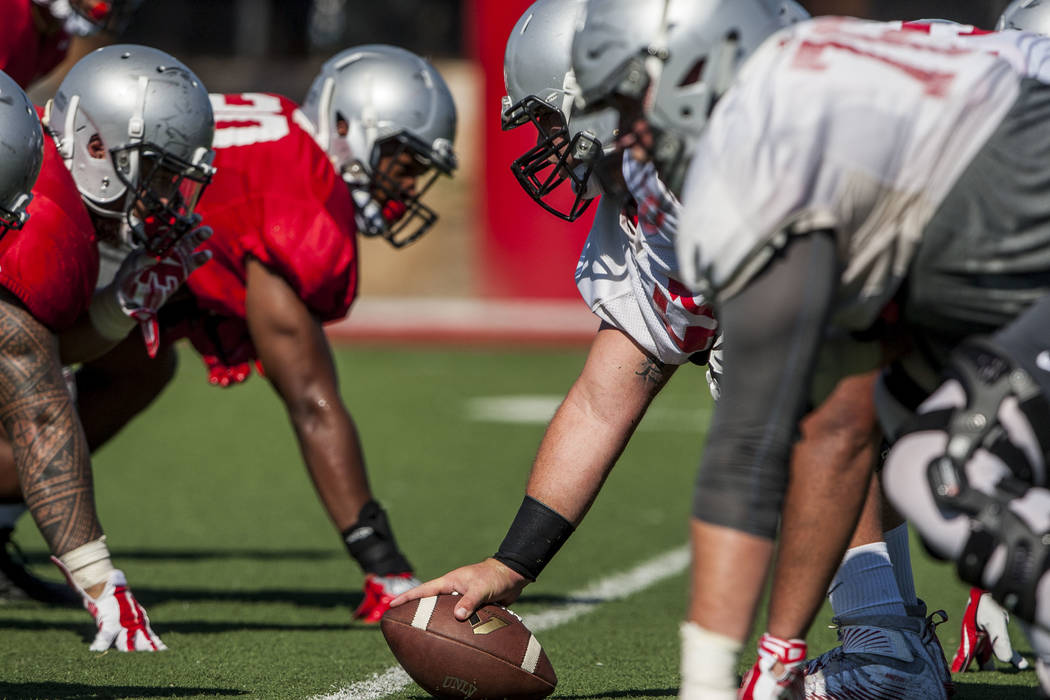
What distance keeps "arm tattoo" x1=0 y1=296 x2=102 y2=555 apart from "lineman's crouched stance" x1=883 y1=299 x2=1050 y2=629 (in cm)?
209

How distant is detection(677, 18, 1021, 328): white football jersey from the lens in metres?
2.20

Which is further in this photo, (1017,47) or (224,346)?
(224,346)

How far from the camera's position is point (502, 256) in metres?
15.1

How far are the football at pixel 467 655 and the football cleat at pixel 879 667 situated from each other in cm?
55

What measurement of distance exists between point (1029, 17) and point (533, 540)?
1.91 metres

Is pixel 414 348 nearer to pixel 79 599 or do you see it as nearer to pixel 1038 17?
pixel 79 599

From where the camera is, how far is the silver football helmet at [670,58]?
2398mm

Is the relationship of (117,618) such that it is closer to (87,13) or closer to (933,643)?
(933,643)

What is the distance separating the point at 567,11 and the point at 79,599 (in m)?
2.22

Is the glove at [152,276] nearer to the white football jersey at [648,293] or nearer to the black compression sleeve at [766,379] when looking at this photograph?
the white football jersey at [648,293]

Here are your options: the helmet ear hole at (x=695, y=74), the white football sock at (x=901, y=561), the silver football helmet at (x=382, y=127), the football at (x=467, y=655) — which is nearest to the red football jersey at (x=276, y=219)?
the silver football helmet at (x=382, y=127)

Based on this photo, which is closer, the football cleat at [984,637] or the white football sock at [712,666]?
the white football sock at [712,666]

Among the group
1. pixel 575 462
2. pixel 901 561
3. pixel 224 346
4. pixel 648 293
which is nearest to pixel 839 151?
pixel 648 293

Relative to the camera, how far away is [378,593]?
4199 millimetres
